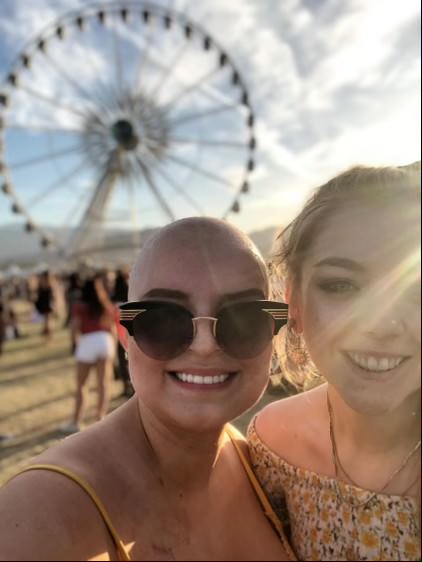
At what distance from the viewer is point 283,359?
6.39ft

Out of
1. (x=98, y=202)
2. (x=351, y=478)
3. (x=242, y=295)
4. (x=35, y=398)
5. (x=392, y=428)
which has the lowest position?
(x=35, y=398)

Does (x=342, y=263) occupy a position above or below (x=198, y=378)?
above

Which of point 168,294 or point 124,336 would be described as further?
point 124,336

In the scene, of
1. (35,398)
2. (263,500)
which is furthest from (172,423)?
(35,398)

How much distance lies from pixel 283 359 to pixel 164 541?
0.96 metres

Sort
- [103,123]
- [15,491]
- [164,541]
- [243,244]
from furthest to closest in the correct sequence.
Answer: [103,123]
[243,244]
[164,541]
[15,491]

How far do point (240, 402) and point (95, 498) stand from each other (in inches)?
18.3

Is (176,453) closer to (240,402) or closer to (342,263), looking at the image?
(240,402)

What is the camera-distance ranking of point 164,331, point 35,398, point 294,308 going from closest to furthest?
point 164,331, point 294,308, point 35,398

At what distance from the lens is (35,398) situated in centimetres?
687

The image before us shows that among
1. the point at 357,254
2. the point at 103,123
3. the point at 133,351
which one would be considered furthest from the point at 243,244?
the point at 103,123

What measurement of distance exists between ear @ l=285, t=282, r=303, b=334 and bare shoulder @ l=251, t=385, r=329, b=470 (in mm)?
363

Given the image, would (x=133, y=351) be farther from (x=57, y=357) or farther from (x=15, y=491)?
(x=57, y=357)

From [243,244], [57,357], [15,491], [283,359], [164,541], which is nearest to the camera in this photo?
[15,491]
